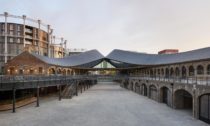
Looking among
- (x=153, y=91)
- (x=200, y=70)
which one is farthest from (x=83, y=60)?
(x=200, y=70)

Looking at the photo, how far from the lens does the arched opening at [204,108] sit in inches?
895

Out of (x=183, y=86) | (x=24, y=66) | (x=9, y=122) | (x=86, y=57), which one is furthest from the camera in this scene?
(x=86, y=57)

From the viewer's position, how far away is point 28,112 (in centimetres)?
2841

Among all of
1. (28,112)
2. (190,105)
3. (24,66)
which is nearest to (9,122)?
(28,112)

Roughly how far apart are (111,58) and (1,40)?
39.7 m

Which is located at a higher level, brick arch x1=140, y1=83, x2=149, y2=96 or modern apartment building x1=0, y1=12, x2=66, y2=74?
modern apartment building x1=0, y1=12, x2=66, y2=74

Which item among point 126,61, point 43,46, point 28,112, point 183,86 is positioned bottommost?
point 28,112

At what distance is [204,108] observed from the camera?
23391 millimetres

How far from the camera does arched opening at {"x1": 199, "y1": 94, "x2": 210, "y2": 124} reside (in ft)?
74.6

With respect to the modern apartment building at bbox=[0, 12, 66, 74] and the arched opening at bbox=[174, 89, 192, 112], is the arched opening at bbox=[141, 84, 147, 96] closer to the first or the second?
the arched opening at bbox=[174, 89, 192, 112]

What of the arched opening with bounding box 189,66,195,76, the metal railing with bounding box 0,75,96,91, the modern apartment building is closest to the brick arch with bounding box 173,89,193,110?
the arched opening with bounding box 189,66,195,76

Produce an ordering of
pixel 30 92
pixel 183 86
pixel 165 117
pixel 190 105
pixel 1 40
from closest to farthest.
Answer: pixel 165 117 → pixel 183 86 → pixel 190 105 → pixel 30 92 → pixel 1 40

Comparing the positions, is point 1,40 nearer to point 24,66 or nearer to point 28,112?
point 24,66

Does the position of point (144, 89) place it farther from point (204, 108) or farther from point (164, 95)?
point (204, 108)
